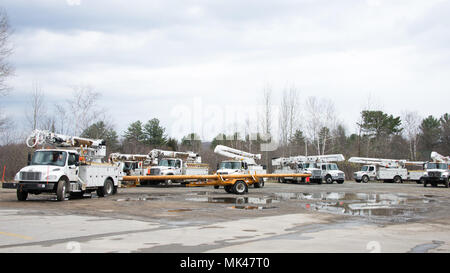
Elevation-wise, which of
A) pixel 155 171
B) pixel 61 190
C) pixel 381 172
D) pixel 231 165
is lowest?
pixel 61 190

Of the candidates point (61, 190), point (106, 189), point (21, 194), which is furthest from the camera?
point (106, 189)

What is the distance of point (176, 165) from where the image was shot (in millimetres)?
34719

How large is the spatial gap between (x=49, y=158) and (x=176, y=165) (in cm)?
1687

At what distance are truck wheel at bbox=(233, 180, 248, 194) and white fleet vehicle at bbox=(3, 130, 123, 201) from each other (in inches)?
268

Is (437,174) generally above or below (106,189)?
above

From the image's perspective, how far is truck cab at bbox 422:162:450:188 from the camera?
38469mm

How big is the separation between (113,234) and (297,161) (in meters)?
34.7

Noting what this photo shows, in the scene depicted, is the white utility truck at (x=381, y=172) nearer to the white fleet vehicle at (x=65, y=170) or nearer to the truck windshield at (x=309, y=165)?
the truck windshield at (x=309, y=165)

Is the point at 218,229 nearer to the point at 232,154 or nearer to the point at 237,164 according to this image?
the point at 237,164

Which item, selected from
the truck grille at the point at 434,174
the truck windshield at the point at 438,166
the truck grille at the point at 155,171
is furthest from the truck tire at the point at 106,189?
the truck windshield at the point at 438,166

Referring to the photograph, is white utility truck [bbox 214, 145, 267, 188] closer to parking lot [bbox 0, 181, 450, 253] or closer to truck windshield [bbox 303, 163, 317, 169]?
truck windshield [bbox 303, 163, 317, 169]

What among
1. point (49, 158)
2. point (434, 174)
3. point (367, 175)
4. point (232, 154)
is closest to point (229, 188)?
point (232, 154)
